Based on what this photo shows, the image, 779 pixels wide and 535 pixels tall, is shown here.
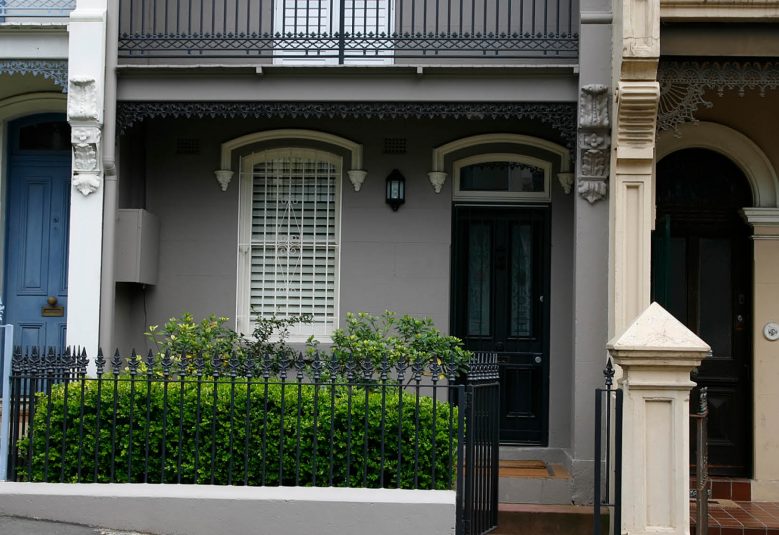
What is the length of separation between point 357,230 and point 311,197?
633 millimetres

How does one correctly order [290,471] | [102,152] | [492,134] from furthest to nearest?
[492,134], [102,152], [290,471]

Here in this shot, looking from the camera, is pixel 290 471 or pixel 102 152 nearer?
pixel 290 471

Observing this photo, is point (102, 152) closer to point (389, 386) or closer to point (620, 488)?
point (389, 386)

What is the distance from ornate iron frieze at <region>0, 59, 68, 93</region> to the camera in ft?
30.7

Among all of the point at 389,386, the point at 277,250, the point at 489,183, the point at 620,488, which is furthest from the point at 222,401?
the point at 489,183

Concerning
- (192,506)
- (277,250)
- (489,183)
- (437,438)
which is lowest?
(192,506)

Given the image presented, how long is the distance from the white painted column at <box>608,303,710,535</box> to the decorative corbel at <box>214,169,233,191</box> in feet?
17.0

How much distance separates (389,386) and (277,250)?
3827mm

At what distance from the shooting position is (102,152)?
30.4ft

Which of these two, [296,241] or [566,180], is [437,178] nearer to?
[566,180]

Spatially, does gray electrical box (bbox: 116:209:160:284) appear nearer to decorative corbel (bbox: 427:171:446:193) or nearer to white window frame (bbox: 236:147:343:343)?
white window frame (bbox: 236:147:343:343)

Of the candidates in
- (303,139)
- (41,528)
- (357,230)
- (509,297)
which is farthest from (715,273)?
(41,528)

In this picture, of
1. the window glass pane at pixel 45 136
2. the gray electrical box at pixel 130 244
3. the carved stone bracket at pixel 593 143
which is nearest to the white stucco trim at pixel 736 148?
the carved stone bracket at pixel 593 143

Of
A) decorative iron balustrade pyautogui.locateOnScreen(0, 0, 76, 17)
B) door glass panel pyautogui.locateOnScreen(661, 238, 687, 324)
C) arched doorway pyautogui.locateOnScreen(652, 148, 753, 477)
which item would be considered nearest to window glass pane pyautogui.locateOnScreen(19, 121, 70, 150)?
decorative iron balustrade pyautogui.locateOnScreen(0, 0, 76, 17)
